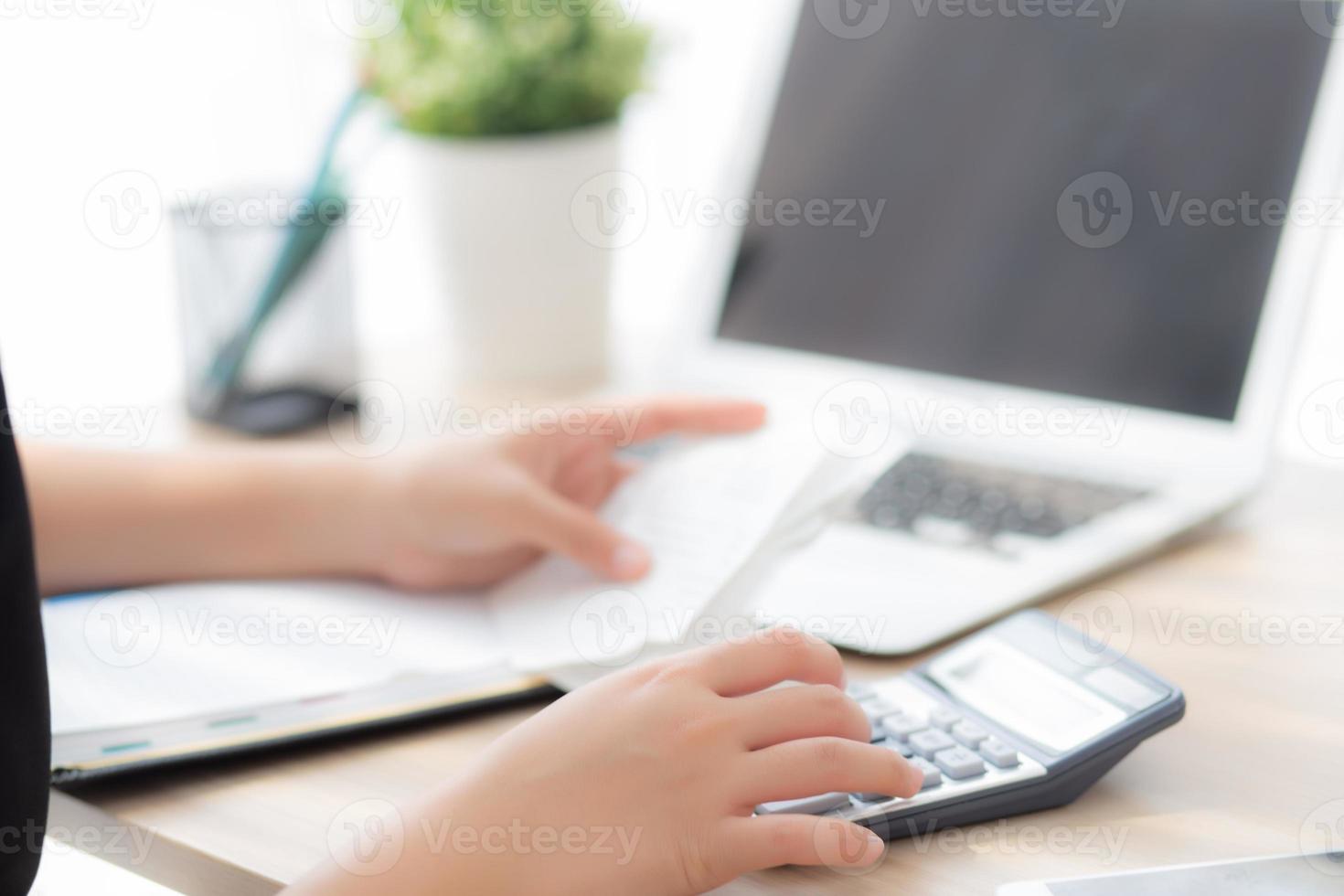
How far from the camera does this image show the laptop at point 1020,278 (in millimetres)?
645

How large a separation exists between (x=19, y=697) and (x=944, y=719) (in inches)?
12.8

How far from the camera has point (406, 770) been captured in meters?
0.49

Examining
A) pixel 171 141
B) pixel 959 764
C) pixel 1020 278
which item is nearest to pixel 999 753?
pixel 959 764

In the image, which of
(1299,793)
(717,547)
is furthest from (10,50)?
(1299,793)

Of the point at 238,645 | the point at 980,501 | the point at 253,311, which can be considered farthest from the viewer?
the point at 253,311

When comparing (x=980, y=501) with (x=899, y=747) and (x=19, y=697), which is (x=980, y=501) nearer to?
(x=899, y=747)

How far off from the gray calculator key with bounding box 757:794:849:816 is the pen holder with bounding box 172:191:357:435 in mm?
547

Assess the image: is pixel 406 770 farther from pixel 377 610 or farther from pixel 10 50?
pixel 10 50

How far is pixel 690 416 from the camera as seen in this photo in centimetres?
66

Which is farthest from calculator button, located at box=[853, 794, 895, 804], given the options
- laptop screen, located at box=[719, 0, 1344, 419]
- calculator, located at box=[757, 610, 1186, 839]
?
laptop screen, located at box=[719, 0, 1344, 419]

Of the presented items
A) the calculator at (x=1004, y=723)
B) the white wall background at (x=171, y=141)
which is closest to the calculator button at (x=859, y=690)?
the calculator at (x=1004, y=723)

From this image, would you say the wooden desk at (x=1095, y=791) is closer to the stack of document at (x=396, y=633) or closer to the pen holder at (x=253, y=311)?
the stack of document at (x=396, y=633)

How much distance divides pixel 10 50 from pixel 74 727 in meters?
0.75

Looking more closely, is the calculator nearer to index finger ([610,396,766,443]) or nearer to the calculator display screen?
the calculator display screen
